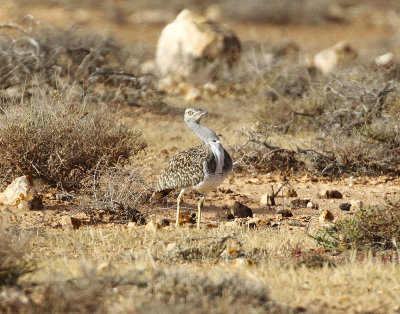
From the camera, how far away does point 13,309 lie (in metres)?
4.62

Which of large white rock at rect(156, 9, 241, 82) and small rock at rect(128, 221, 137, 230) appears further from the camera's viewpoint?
large white rock at rect(156, 9, 241, 82)

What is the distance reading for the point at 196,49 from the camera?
1955cm

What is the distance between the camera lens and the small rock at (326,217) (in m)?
8.29

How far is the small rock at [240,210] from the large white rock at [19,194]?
2.46m

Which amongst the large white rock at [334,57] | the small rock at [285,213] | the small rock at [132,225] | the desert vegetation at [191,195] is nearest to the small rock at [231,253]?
the desert vegetation at [191,195]

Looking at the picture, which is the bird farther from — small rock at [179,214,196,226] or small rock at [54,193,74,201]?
small rock at [54,193,74,201]

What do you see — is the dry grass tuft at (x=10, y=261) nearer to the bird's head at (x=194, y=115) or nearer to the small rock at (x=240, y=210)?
the bird's head at (x=194, y=115)

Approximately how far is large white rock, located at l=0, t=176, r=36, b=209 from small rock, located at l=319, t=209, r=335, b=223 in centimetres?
348

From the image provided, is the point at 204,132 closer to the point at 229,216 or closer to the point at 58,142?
the point at 229,216

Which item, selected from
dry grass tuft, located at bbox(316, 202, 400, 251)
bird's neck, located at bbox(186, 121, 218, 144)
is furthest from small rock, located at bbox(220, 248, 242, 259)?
bird's neck, located at bbox(186, 121, 218, 144)

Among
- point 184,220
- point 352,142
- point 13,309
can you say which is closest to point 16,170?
point 184,220

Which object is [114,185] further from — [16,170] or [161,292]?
[161,292]

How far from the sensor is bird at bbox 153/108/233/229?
762 cm

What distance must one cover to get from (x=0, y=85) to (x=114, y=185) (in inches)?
228
